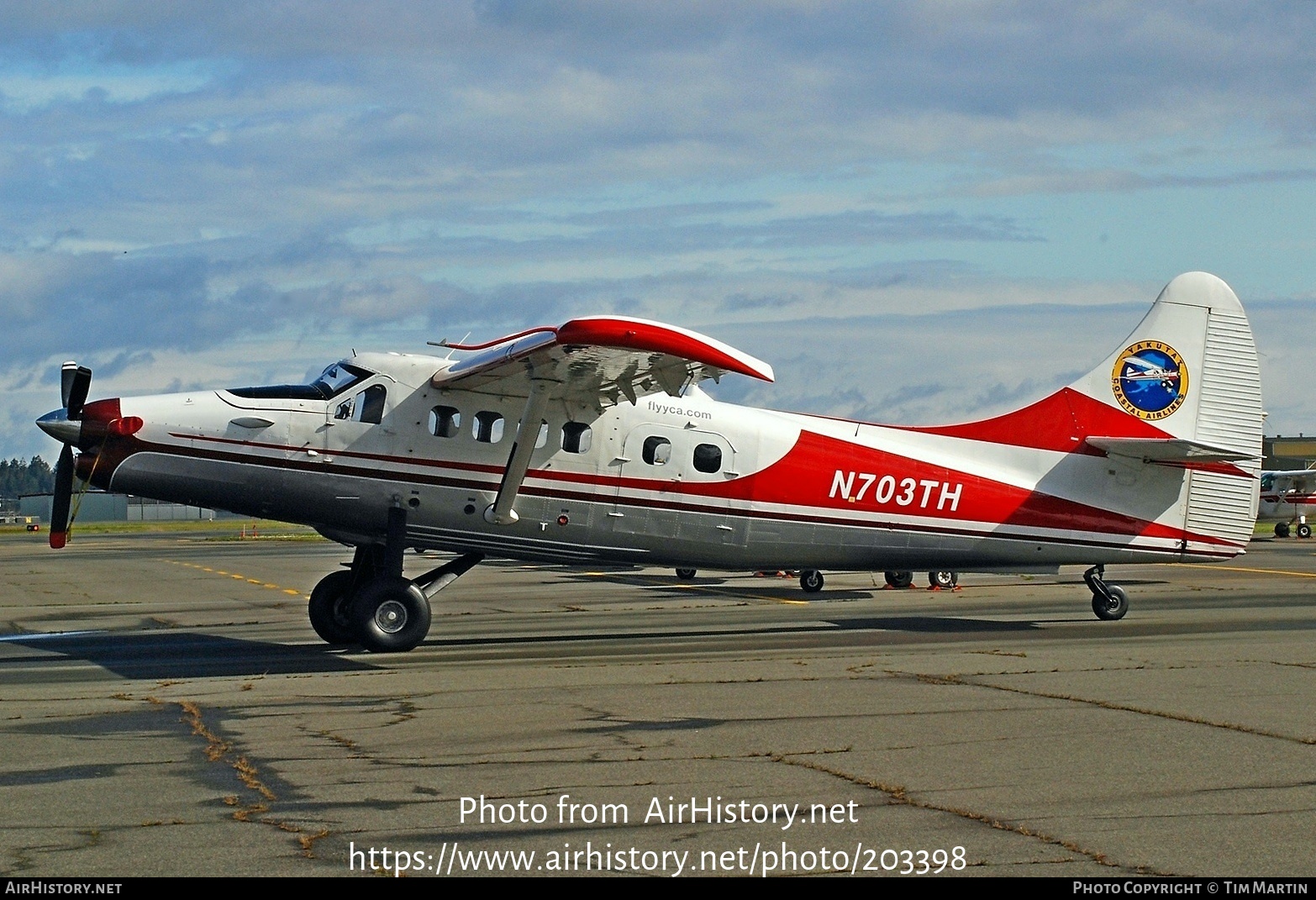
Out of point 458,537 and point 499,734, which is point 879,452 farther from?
point 499,734

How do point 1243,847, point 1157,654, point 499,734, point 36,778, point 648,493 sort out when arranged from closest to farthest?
point 1243,847 < point 36,778 < point 499,734 < point 1157,654 < point 648,493

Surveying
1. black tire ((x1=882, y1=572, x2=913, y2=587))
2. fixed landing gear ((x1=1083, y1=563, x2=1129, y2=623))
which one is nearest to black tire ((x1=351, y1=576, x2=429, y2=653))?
fixed landing gear ((x1=1083, y1=563, x2=1129, y2=623))

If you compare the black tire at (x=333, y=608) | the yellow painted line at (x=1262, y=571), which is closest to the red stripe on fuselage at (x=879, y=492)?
the black tire at (x=333, y=608)

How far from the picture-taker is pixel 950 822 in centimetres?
729

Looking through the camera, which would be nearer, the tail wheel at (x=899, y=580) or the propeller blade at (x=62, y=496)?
the propeller blade at (x=62, y=496)

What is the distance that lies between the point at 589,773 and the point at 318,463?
8800 millimetres

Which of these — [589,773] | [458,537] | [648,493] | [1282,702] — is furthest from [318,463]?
[1282,702]

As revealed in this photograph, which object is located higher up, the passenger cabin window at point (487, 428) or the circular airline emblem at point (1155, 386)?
the circular airline emblem at point (1155, 386)

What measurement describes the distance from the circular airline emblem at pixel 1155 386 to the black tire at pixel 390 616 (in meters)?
10.9

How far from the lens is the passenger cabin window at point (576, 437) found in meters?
17.3

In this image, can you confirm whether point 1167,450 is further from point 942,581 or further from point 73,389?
point 73,389

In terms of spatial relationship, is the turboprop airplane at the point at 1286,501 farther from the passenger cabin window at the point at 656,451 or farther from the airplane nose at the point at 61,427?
the airplane nose at the point at 61,427

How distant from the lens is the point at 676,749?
9.63 meters

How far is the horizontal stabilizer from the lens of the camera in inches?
749
